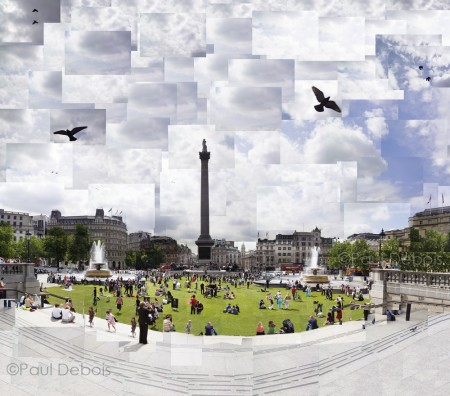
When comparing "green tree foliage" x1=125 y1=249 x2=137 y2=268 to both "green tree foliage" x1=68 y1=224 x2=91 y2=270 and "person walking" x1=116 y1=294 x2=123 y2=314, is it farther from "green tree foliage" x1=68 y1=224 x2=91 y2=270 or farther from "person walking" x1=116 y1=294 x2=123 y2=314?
"person walking" x1=116 y1=294 x2=123 y2=314

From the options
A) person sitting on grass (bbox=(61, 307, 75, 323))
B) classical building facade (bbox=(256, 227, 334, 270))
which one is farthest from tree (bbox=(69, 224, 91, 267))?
classical building facade (bbox=(256, 227, 334, 270))

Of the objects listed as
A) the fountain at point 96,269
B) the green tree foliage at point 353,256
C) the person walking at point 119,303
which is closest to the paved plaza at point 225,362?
the person walking at point 119,303

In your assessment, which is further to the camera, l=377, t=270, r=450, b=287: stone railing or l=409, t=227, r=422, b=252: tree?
l=409, t=227, r=422, b=252: tree

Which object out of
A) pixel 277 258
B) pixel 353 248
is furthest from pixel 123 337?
pixel 277 258

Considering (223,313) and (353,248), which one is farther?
(353,248)

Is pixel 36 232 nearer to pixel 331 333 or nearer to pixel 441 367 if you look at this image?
pixel 331 333

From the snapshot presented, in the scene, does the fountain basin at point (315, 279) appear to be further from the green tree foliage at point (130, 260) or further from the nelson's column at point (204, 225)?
the green tree foliage at point (130, 260)

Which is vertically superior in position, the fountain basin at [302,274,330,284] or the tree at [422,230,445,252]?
the tree at [422,230,445,252]
